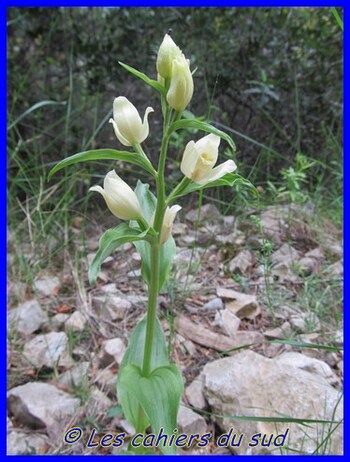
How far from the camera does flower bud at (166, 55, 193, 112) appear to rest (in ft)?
1.94

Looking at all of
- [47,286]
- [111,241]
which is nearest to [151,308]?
[111,241]

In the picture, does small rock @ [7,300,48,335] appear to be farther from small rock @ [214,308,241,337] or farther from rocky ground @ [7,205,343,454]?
small rock @ [214,308,241,337]

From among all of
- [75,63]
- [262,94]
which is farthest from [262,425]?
[75,63]

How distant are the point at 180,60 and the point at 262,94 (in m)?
1.21

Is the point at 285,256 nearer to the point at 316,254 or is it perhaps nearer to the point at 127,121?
the point at 316,254

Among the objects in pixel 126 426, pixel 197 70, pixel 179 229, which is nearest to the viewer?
pixel 126 426

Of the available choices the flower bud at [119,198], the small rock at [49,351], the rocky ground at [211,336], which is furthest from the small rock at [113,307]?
the flower bud at [119,198]

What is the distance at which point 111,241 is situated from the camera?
2.01 ft

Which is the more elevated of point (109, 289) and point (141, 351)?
point (141, 351)

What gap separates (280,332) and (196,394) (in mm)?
273

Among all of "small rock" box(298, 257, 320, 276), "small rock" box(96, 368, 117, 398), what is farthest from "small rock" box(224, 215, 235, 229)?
"small rock" box(96, 368, 117, 398)

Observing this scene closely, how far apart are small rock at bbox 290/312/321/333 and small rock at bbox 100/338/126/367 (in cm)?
43

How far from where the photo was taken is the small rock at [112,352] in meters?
1.05

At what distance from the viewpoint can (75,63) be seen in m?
1.83
